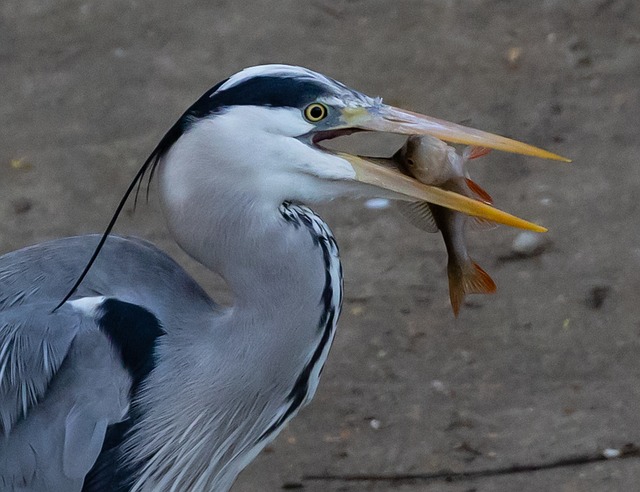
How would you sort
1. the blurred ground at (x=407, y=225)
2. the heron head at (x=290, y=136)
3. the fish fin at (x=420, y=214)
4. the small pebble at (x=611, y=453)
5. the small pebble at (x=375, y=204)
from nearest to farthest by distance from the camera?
the heron head at (x=290, y=136)
the fish fin at (x=420, y=214)
the small pebble at (x=611, y=453)
the blurred ground at (x=407, y=225)
the small pebble at (x=375, y=204)

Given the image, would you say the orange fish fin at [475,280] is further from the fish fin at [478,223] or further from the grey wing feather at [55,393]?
the grey wing feather at [55,393]

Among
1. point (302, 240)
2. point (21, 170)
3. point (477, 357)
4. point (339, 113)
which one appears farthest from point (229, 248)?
point (21, 170)

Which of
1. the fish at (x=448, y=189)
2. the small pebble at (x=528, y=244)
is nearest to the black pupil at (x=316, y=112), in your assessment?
the fish at (x=448, y=189)

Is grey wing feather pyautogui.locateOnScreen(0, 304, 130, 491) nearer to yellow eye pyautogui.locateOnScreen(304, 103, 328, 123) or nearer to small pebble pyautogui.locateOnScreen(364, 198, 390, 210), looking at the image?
yellow eye pyautogui.locateOnScreen(304, 103, 328, 123)

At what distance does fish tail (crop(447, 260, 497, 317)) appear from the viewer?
7.81ft

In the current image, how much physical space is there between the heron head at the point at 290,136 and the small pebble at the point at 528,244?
1408mm

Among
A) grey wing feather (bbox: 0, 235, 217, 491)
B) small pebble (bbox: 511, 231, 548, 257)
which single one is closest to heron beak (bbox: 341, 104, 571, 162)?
grey wing feather (bbox: 0, 235, 217, 491)

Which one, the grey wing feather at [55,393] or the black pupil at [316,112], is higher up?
the black pupil at [316,112]

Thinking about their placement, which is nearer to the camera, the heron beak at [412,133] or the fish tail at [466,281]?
the heron beak at [412,133]

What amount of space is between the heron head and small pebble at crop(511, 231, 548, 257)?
55.4 inches

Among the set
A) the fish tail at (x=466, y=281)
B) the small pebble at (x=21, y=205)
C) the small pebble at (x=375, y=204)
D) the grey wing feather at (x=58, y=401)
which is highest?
the fish tail at (x=466, y=281)

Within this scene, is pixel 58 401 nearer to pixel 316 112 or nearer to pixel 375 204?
pixel 316 112

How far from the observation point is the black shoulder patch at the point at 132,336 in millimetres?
2275

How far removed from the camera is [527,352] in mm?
3297
